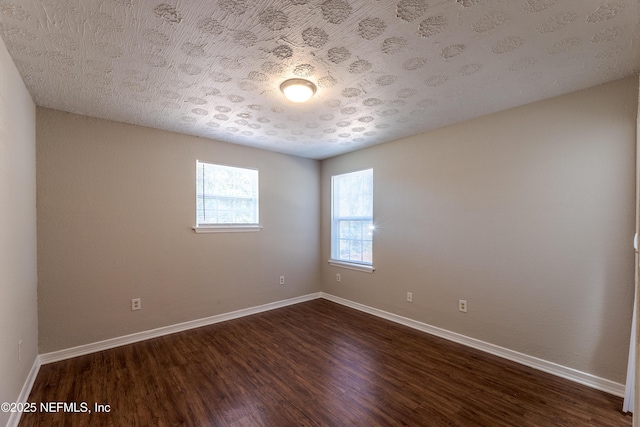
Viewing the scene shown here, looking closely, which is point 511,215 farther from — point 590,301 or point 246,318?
point 246,318

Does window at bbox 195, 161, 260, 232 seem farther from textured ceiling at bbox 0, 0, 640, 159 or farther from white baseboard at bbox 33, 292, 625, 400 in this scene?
white baseboard at bbox 33, 292, 625, 400

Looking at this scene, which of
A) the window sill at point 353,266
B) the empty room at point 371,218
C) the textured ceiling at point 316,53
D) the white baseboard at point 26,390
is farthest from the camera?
the window sill at point 353,266

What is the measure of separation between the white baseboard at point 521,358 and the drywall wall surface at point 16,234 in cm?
343

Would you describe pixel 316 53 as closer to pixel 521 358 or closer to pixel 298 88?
pixel 298 88

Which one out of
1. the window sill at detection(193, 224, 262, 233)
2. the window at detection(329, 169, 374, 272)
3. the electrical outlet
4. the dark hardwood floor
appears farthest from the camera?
the window at detection(329, 169, 374, 272)

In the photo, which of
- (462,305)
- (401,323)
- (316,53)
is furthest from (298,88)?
(401,323)

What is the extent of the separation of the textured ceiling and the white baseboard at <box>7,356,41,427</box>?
2.23 meters

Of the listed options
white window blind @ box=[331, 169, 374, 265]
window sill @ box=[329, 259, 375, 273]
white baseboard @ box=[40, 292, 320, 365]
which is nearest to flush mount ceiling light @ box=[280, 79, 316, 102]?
white window blind @ box=[331, 169, 374, 265]

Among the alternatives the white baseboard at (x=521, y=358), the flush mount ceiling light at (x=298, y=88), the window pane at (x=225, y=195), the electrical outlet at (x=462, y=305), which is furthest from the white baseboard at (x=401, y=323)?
the flush mount ceiling light at (x=298, y=88)

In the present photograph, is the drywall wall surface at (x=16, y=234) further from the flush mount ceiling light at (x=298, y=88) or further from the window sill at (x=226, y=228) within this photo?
the flush mount ceiling light at (x=298, y=88)

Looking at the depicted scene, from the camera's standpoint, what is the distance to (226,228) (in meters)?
3.64

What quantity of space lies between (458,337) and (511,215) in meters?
1.39

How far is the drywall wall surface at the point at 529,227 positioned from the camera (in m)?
2.07

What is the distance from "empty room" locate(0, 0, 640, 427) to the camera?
1.59 m
